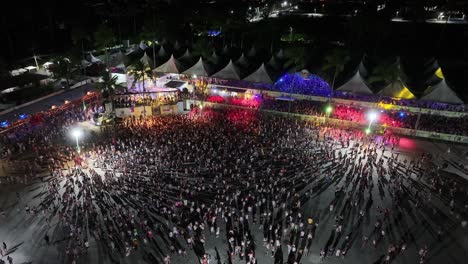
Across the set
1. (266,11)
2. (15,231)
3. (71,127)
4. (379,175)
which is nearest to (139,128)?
(71,127)

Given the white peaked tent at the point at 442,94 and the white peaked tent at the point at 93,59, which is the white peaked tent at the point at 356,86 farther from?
the white peaked tent at the point at 93,59

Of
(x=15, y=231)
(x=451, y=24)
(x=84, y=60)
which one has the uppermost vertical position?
(x=451, y=24)

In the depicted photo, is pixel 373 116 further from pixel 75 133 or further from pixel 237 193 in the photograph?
pixel 75 133

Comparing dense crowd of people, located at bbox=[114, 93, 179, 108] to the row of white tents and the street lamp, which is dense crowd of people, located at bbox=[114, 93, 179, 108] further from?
the row of white tents

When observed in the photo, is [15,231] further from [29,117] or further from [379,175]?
[379,175]

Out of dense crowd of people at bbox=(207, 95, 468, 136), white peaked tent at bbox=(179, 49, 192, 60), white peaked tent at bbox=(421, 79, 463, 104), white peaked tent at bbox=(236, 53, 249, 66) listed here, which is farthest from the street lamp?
white peaked tent at bbox=(421, 79, 463, 104)

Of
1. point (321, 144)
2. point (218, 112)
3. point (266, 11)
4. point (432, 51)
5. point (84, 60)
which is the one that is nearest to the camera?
point (321, 144)
